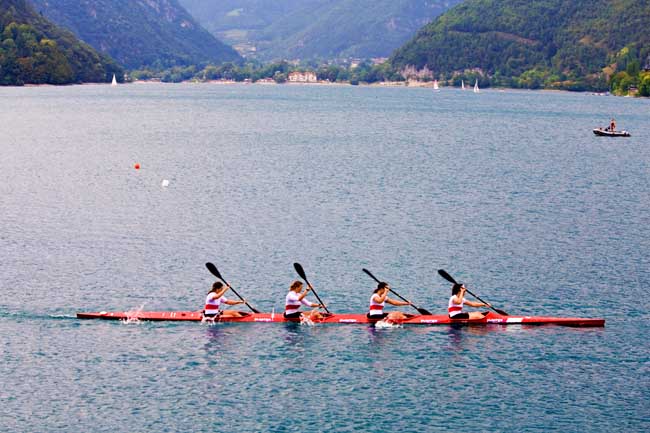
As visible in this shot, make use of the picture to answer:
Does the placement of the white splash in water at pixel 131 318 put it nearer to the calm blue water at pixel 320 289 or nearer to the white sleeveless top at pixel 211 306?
the calm blue water at pixel 320 289

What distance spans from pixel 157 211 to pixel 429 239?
2502 cm

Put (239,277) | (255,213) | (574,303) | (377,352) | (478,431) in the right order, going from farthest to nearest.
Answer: (255,213) < (239,277) < (574,303) < (377,352) < (478,431)

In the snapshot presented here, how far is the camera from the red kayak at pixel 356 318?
51.1m

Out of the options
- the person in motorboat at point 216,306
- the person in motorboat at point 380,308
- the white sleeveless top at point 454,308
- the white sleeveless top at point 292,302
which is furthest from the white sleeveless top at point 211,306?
the white sleeveless top at point 454,308

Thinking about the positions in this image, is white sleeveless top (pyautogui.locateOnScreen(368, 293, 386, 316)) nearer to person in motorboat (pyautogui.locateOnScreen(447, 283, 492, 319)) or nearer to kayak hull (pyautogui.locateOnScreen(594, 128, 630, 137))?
person in motorboat (pyautogui.locateOnScreen(447, 283, 492, 319))

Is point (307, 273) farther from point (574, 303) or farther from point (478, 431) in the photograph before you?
point (478, 431)

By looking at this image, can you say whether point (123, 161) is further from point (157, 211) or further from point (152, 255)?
point (152, 255)

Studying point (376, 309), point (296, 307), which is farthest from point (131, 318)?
point (376, 309)

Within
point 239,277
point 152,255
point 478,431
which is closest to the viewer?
point 478,431

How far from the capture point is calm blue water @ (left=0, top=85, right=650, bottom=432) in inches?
1610

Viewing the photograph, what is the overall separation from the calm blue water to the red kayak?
2.46ft

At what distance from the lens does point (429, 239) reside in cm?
7269

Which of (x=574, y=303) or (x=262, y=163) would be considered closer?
(x=574, y=303)

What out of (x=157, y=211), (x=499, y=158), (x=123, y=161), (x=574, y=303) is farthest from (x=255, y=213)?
(x=499, y=158)
